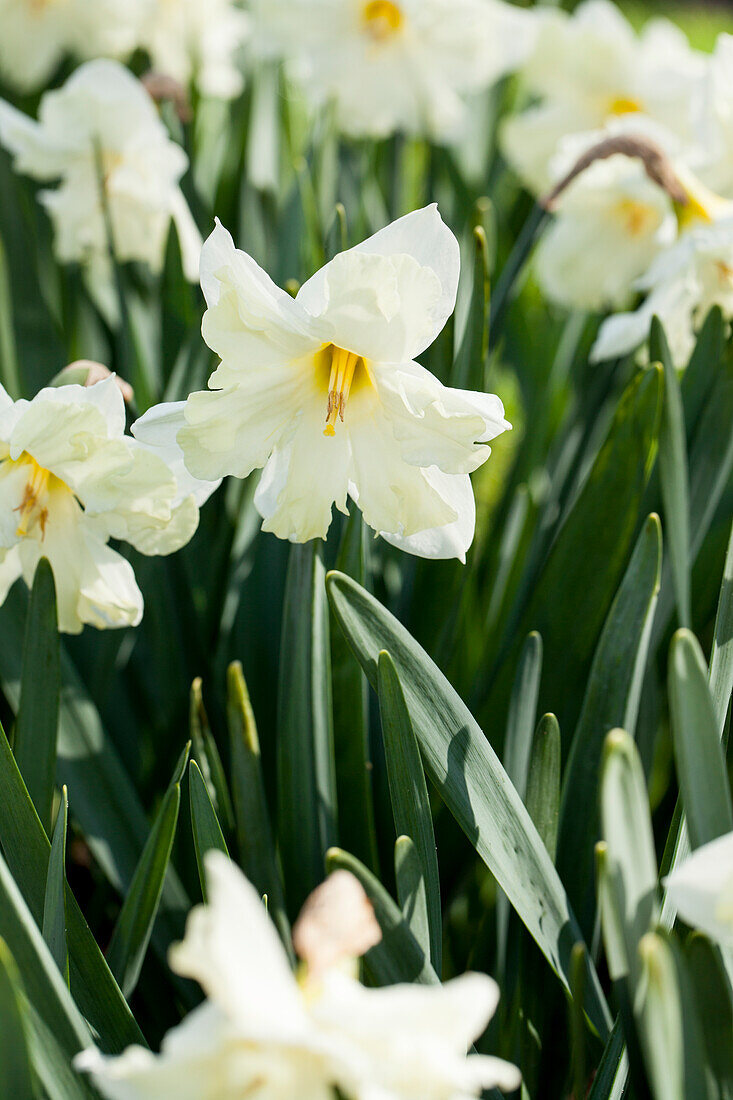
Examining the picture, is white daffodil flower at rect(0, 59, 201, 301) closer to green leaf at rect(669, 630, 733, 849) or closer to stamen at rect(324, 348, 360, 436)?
stamen at rect(324, 348, 360, 436)

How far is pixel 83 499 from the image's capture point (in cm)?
74

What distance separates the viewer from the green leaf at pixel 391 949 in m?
0.62

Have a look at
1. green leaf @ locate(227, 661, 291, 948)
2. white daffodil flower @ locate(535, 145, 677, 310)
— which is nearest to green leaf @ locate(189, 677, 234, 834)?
green leaf @ locate(227, 661, 291, 948)

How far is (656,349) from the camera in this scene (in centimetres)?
95

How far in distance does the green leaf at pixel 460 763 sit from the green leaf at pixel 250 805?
11 centimetres

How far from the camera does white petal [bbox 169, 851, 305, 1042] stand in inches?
15.1

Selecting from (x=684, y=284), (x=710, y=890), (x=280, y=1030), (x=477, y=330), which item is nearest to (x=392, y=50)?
(x=684, y=284)

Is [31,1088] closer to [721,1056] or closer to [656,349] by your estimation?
[721,1056]

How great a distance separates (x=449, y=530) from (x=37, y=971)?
418mm

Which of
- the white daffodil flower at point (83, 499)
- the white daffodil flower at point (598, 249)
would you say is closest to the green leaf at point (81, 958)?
the white daffodil flower at point (83, 499)

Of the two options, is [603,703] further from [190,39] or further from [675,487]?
[190,39]

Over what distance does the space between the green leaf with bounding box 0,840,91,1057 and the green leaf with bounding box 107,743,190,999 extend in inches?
5.5

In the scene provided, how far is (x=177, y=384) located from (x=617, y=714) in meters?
0.64

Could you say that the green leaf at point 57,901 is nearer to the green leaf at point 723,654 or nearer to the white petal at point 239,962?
the white petal at point 239,962
